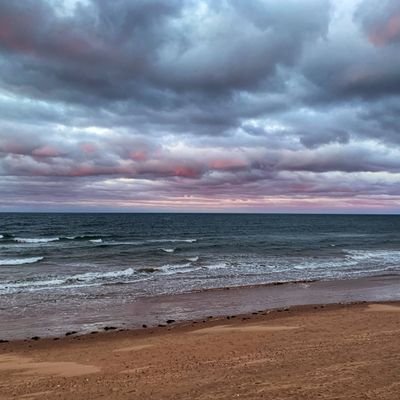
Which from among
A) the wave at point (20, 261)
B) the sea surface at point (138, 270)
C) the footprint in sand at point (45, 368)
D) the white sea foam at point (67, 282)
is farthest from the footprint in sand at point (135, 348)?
the wave at point (20, 261)

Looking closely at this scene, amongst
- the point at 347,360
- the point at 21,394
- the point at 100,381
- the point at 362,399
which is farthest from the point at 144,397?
the point at 347,360

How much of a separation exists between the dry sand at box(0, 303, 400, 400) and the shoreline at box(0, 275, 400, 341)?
4.35 feet

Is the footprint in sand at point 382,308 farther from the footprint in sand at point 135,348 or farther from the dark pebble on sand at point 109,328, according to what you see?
the dark pebble on sand at point 109,328

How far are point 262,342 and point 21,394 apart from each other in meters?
6.59

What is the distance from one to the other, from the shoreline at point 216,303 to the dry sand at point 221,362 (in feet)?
4.35

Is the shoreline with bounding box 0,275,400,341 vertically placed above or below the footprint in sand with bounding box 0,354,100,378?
below

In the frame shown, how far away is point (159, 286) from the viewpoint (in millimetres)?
24203

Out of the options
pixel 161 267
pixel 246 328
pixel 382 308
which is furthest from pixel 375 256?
pixel 246 328

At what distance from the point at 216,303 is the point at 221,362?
32.1 ft

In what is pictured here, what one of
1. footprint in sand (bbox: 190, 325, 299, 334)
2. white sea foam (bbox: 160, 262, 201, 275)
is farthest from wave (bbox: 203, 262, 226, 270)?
footprint in sand (bbox: 190, 325, 299, 334)

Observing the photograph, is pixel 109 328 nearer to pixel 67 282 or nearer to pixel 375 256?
pixel 67 282

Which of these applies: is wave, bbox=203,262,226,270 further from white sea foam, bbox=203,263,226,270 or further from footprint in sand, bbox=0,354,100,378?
footprint in sand, bbox=0,354,100,378

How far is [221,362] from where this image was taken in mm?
10430

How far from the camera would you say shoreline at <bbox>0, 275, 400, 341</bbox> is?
15.9 m
